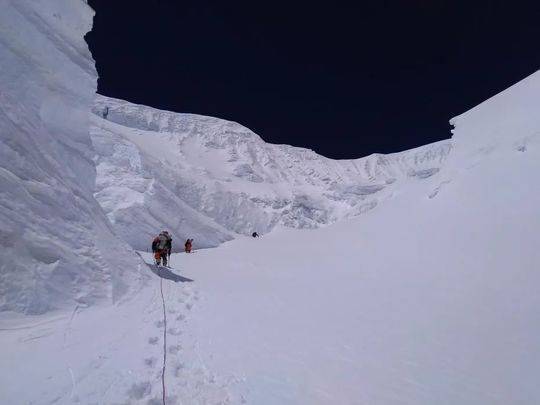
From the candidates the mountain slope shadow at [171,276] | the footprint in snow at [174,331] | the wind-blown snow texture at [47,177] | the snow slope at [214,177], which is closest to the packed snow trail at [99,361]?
the footprint in snow at [174,331]

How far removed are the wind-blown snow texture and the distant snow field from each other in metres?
0.05

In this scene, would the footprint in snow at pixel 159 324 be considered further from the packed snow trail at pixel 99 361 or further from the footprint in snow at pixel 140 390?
the footprint in snow at pixel 140 390

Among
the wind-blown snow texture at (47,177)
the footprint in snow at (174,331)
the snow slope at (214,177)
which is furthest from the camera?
the snow slope at (214,177)

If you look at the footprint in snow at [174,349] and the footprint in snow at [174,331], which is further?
the footprint in snow at [174,331]

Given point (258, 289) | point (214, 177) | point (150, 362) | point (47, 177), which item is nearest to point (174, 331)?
point (150, 362)

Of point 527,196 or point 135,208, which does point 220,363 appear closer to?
point 527,196

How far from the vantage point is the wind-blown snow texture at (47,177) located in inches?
234

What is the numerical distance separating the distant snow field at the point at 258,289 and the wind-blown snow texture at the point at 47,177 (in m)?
0.05

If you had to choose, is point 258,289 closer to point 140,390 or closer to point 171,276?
point 171,276

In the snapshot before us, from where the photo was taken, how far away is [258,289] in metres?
11.3

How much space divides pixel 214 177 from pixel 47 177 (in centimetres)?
5297

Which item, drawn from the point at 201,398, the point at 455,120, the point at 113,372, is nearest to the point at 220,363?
the point at 201,398

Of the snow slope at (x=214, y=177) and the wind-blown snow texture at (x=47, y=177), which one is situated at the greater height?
the snow slope at (x=214, y=177)

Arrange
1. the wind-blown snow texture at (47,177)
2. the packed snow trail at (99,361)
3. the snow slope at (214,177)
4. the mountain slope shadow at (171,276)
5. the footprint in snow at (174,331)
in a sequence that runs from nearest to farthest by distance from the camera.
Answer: the packed snow trail at (99,361) < the wind-blown snow texture at (47,177) < the footprint in snow at (174,331) < the mountain slope shadow at (171,276) < the snow slope at (214,177)
